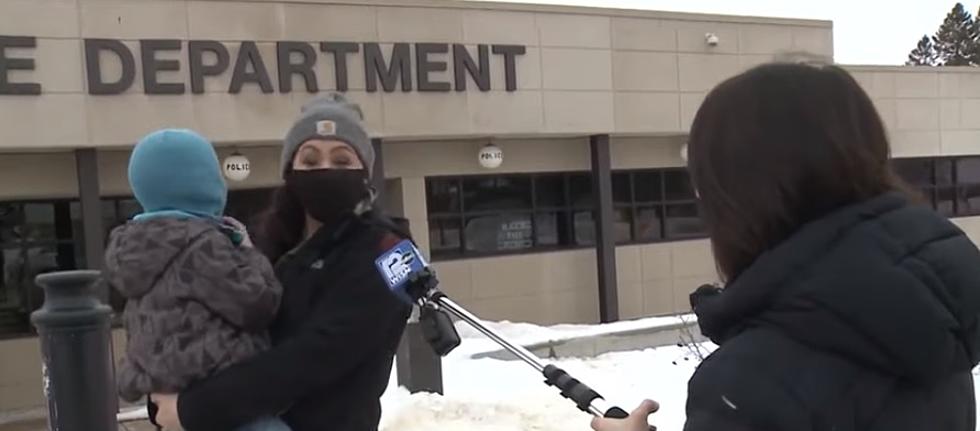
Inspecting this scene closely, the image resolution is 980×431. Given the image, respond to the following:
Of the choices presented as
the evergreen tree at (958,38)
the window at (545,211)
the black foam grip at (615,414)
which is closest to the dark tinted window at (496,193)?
the window at (545,211)

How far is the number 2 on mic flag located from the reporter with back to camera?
0.96 metres

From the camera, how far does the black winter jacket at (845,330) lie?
1.38 m

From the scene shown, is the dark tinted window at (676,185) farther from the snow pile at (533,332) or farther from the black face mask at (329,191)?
the black face mask at (329,191)

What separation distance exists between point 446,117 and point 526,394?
5232 mm

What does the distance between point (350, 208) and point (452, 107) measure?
10016 millimetres

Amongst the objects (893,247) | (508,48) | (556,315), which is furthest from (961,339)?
(556,315)

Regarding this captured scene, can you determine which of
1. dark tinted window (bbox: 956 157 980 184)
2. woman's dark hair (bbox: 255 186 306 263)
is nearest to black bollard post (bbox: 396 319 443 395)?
woman's dark hair (bbox: 255 186 306 263)

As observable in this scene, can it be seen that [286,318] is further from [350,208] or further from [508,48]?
[508,48]

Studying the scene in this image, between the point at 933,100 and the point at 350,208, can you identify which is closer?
the point at 350,208

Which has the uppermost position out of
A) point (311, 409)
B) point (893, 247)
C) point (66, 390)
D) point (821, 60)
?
point (821, 60)

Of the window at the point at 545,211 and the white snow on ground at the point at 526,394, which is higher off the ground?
the window at the point at 545,211

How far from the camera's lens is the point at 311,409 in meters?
2.32

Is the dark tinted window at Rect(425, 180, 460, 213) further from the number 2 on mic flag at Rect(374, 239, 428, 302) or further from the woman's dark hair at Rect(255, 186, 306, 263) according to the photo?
the number 2 on mic flag at Rect(374, 239, 428, 302)

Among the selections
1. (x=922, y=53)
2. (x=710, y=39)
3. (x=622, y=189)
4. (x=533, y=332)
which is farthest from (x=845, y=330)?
(x=922, y=53)
